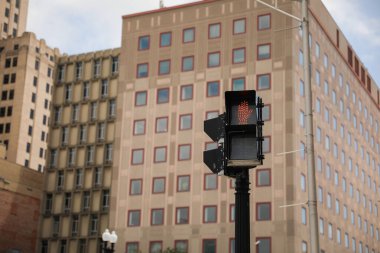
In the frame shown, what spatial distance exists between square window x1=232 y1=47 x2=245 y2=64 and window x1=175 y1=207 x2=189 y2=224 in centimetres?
1736

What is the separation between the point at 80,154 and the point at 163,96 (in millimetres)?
16087

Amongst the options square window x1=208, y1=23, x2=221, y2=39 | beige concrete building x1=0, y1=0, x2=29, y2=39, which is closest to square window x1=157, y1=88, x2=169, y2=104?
square window x1=208, y1=23, x2=221, y2=39

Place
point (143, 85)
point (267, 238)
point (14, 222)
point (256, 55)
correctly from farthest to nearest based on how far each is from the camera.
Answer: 1. point (14, 222)
2. point (143, 85)
3. point (256, 55)
4. point (267, 238)

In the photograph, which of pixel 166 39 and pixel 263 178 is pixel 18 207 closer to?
pixel 166 39

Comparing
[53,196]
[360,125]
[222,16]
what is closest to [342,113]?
[360,125]

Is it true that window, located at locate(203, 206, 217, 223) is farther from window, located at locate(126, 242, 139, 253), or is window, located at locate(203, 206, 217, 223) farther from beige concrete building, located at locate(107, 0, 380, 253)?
window, located at locate(126, 242, 139, 253)

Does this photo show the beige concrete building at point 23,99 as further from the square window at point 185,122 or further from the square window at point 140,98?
the square window at point 185,122

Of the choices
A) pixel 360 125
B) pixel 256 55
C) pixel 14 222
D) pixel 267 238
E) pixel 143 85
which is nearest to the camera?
pixel 267 238

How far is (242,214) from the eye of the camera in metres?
9.26

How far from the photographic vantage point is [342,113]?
3561 inches

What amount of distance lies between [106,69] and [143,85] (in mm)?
12611

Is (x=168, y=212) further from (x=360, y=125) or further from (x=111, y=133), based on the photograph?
(x=360, y=125)

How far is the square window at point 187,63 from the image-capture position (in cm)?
7975

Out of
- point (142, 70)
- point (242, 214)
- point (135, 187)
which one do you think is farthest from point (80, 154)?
point (242, 214)
